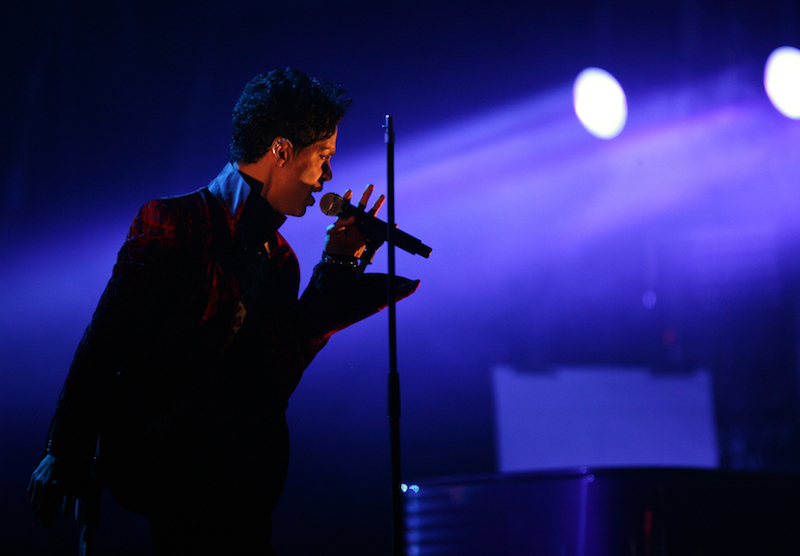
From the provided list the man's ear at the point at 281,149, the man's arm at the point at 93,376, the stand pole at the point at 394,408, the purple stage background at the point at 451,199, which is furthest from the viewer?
the purple stage background at the point at 451,199

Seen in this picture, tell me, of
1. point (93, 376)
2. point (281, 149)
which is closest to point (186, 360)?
point (93, 376)

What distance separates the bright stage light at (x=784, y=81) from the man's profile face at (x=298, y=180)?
2799mm

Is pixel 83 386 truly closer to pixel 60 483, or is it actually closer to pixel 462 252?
pixel 60 483

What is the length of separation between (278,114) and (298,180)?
130mm

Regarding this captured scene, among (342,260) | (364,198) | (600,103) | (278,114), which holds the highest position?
(600,103)

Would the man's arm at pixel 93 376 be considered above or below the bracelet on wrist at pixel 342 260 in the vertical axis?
below

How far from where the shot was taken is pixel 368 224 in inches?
49.5

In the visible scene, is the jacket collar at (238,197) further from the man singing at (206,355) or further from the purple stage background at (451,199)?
the purple stage background at (451,199)

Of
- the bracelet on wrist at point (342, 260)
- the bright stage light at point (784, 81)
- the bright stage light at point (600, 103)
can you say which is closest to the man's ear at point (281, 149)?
the bracelet on wrist at point (342, 260)

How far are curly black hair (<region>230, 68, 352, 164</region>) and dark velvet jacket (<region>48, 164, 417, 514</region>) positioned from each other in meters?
0.07

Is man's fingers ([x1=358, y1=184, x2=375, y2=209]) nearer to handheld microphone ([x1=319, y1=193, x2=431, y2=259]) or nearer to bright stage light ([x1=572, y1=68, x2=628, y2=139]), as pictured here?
handheld microphone ([x1=319, y1=193, x2=431, y2=259])

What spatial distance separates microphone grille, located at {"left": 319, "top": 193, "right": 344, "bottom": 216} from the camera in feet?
4.00

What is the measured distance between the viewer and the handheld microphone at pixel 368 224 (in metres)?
1.23

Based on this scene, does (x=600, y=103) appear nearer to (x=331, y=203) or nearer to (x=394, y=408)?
(x=331, y=203)
